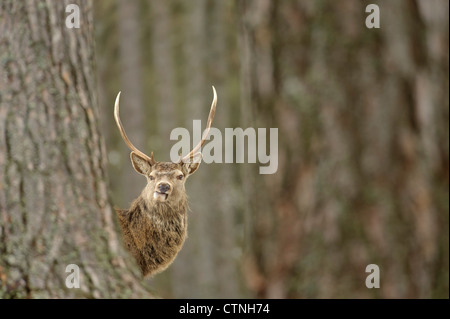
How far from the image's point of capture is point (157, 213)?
4816 mm

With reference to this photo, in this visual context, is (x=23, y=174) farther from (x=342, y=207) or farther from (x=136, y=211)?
(x=342, y=207)

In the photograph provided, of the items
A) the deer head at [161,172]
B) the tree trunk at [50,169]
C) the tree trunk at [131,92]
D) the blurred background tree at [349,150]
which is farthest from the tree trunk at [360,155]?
the tree trunk at [131,92]

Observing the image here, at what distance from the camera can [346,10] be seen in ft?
7.73

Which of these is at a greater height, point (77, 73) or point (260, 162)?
point (77, 73)

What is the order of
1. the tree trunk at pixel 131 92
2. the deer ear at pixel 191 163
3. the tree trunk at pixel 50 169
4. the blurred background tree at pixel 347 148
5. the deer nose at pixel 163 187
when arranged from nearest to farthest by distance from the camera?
the blurred background tree at pixel 347 148
the tree trunk at pixel 50 169
the deer nose at pixel 163 187
the deer ear at pixel 191 163
the tree trunk at pixel 131 92

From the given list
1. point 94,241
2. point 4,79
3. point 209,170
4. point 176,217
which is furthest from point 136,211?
point 209,170

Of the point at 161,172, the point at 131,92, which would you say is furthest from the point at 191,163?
the point at 131,92

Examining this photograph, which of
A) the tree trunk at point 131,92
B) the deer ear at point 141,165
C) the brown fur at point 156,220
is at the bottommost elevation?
the brown fur at point 156,220

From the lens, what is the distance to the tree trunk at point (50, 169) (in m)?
3.86

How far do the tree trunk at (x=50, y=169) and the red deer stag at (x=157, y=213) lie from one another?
17.3 inches

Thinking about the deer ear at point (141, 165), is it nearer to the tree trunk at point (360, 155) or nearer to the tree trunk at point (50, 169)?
the tree trunk at point (50, 169)

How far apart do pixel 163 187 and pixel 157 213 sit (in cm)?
36
